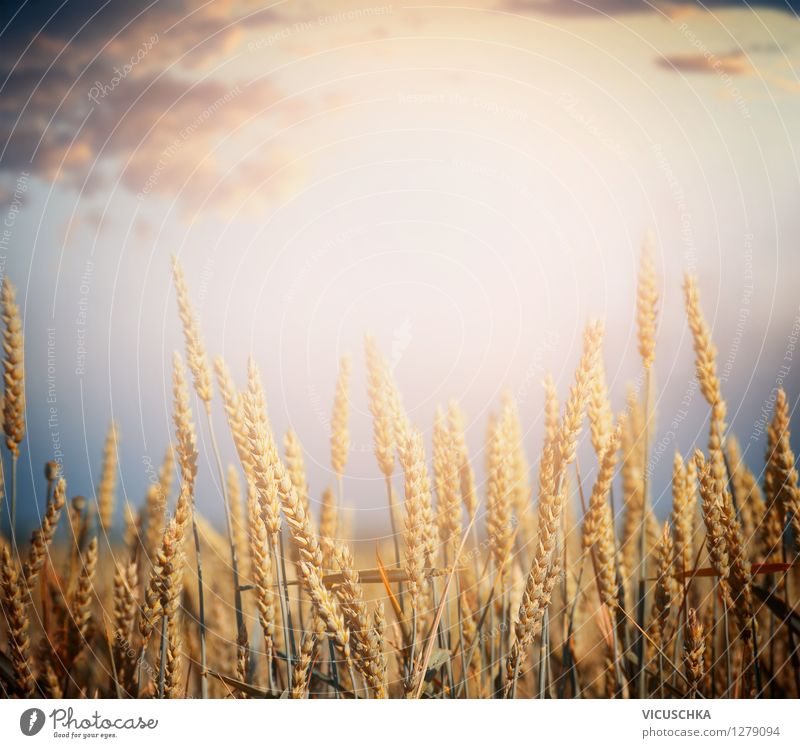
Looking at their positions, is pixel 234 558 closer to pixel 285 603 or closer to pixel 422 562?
pixel 285 603

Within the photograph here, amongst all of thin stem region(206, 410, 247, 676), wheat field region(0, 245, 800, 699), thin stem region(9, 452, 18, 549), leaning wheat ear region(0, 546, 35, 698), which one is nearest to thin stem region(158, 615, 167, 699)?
wheat field region(0, 245, 800, 699)

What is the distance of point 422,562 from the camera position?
1148 millimetres

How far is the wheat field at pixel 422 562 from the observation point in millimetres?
1148

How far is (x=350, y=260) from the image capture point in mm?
1548

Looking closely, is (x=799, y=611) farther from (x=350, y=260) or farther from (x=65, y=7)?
(x=65, y=7)

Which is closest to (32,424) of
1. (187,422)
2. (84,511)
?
(84,511)

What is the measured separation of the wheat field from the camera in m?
1.15

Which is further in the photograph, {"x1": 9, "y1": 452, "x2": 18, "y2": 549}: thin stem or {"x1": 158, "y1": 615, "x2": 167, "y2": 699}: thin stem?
{"x1": 9, "y1": 452, "x2": 18, "y2": 549}: thin stem

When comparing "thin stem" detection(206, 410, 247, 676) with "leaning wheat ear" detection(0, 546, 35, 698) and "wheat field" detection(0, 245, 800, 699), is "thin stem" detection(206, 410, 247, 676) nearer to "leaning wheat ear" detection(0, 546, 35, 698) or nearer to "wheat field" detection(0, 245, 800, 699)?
"wheat field" detection(0, 245, 800, 699)
